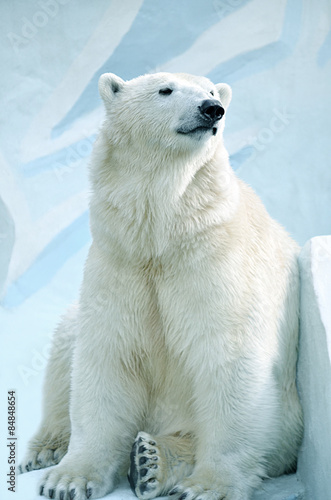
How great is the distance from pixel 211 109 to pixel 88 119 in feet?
17.3

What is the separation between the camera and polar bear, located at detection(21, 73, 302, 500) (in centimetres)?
259

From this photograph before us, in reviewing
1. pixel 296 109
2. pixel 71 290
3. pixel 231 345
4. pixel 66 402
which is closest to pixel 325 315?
pixel 231 345

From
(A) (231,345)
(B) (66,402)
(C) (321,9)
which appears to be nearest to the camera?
(A) (231,345)

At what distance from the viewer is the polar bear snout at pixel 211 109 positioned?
2574 millimetres

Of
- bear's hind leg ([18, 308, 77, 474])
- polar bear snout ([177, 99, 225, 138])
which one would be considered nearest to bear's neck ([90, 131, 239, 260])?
polar bear snout ([177, 99, 225, 138])

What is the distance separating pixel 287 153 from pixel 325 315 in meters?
5.50

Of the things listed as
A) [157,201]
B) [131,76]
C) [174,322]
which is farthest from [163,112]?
[131,76]

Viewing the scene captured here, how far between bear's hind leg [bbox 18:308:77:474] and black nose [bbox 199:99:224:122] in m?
1.29

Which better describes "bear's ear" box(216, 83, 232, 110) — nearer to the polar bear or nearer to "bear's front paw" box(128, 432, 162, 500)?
the polar bear

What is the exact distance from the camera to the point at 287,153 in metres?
7.92

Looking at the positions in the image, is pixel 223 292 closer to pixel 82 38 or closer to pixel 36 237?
pixel 36 237

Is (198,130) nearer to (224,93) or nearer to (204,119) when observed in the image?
(204,119)

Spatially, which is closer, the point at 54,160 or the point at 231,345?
the point at 231,345

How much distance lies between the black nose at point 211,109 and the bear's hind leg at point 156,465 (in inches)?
51.3
